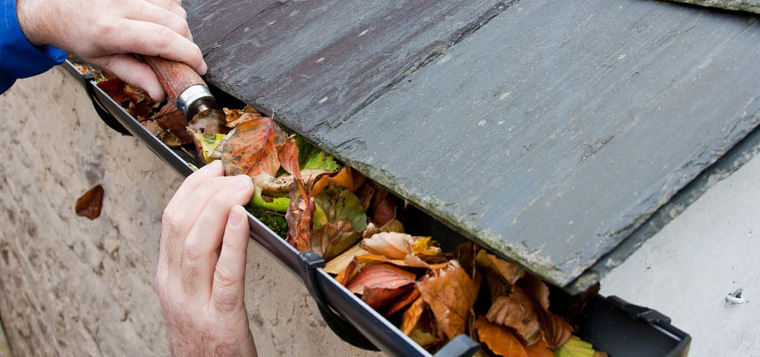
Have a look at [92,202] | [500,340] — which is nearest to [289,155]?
[500,340]

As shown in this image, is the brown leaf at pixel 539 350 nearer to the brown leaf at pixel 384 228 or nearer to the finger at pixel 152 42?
the brown leaf at pixel 384 228

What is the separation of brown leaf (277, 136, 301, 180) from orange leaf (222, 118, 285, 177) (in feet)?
0.03

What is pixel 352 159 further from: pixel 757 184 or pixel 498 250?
pixel 757 184

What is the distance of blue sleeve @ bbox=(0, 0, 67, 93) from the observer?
1.80 metres

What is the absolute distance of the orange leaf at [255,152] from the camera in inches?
53.2

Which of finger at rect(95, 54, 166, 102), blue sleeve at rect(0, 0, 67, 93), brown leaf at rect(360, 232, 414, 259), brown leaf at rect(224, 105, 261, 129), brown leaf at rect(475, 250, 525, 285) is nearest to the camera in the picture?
brown leaf at rect(475, 250, 525, 285)

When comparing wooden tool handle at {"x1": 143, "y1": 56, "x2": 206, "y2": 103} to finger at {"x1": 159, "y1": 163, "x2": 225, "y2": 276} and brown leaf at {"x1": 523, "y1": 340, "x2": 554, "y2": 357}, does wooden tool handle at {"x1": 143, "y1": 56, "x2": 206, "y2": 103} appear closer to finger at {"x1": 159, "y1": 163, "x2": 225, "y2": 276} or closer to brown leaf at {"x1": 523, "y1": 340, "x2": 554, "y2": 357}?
finger at {"x1": 159, "y1": 163, "x2": 225, "y2": 276}

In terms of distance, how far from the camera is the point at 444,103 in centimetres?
123

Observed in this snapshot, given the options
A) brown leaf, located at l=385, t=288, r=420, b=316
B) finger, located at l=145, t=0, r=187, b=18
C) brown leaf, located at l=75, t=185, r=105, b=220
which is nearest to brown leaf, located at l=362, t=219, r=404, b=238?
brown leaf, located at l=385, t=288, r=420, b=316

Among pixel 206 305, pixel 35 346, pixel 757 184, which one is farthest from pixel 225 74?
pixel 35 346

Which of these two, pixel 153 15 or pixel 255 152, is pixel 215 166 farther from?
pixel 153 15

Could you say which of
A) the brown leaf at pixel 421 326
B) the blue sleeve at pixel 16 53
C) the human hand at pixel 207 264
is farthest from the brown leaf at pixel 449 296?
the blue sleeve at pixel 16 53

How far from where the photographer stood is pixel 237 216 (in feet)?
3.92

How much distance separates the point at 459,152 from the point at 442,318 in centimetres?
27
